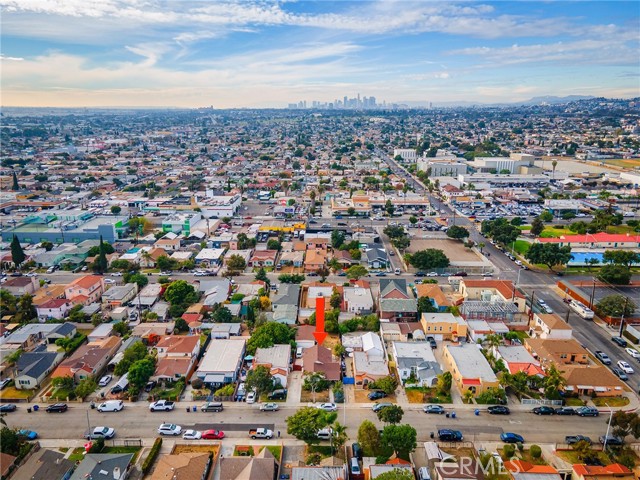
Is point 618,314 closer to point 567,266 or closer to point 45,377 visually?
point 567,266

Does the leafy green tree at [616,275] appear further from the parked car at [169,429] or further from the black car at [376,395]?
the parked car at [169,429]

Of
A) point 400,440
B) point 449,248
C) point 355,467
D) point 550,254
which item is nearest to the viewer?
point 355,467

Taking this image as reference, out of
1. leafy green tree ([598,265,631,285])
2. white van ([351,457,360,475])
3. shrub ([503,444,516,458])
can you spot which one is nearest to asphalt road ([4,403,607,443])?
shrub ([503,444,516,458])

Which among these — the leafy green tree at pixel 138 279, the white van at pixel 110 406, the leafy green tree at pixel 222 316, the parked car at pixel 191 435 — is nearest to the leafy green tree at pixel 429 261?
the leafy green tree at pixel 222 316

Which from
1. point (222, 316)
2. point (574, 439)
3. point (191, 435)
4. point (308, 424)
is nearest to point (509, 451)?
point (574, 439)

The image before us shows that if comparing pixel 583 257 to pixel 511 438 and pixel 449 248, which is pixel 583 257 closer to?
pixel 449 248
